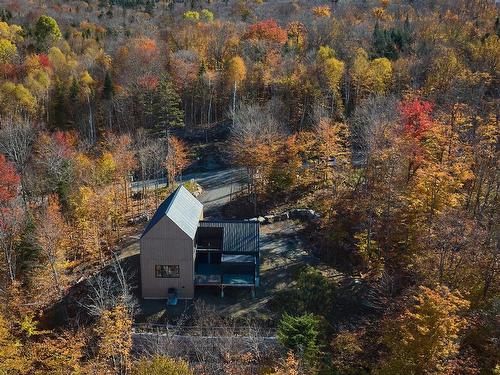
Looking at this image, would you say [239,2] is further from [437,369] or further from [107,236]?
[437,369]

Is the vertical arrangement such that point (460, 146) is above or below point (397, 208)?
above

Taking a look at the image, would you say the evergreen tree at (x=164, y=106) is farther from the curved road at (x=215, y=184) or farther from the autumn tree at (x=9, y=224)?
the autumn tree at (x=9, y=224)

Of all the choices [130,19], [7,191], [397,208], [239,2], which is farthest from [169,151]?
[239,2]

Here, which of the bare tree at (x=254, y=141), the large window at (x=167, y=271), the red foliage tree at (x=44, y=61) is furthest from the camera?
the red foliage tree at (x=44, y=61)

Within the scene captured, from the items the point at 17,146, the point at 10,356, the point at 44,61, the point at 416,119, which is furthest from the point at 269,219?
the point at 44,61

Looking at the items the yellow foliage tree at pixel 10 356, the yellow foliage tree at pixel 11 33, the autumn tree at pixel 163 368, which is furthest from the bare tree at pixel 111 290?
the yellow foliage tree at pixel 11 33

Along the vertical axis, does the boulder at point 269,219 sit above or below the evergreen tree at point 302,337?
below
